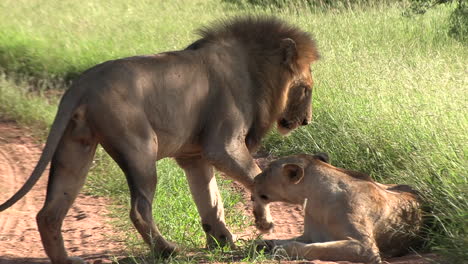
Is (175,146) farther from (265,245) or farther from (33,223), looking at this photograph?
(33,223)

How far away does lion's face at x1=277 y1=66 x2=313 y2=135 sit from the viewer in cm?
647

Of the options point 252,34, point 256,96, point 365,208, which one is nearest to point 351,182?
point 365,208

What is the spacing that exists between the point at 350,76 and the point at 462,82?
1.57m

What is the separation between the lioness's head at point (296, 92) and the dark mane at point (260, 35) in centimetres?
4

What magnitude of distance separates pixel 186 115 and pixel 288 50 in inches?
41.3

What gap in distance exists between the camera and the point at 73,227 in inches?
269

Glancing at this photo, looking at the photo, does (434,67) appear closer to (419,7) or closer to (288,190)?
(288,190)

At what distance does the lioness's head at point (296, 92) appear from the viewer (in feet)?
20.8

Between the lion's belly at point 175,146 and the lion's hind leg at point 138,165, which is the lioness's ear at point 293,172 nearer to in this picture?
the lion's belly at point 175,146

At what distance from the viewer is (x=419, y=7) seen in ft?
42.3

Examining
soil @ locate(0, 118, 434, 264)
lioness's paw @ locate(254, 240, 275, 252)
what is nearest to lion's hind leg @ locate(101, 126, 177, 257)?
lioness's paw @ locate(254, 240, 275, 252)

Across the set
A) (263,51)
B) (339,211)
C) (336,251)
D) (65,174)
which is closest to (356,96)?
(263,51)

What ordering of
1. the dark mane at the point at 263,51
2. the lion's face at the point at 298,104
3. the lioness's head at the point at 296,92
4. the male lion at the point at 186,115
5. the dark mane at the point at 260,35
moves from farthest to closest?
the lion's face at the point at 298,104 → the lioness's head at the point at 296,92 → the dark mane at the point at 260,35 → the dark mane at the point at 263,51 → the male lion at the point at 186,115

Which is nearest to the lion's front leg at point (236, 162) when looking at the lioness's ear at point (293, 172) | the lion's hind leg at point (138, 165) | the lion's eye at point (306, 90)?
the lioness's ear at point (293, 172)
